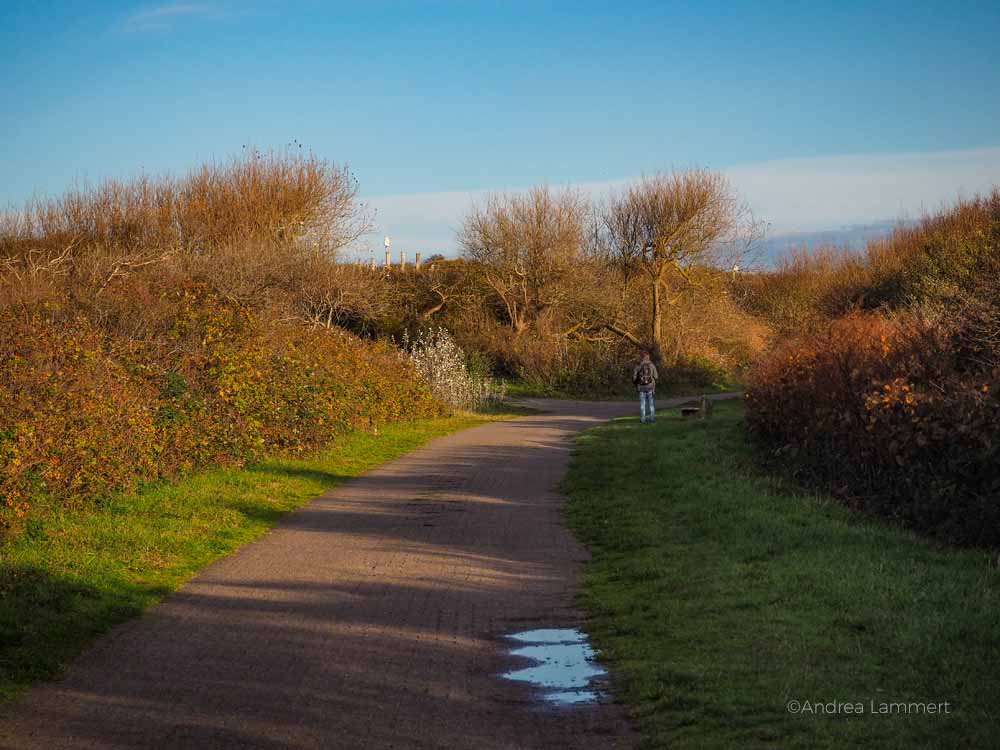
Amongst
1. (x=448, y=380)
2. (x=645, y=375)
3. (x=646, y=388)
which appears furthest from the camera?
(x=448, y=380)

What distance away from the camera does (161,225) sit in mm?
36719

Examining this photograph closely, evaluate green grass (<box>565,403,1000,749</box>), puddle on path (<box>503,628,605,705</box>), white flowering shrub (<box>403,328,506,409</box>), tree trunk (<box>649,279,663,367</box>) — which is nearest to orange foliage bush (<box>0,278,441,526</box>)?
green grass (<box>565,403,1000,749</box>)

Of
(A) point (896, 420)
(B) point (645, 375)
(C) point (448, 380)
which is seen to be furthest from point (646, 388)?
(A) point (896, 420)

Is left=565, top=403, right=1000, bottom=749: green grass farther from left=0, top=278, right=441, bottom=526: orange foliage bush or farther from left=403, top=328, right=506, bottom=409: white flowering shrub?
left=403, top=328, right=506, bottom=409: white flowering shrub

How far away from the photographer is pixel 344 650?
786 centimetres

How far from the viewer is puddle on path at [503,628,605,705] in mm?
6918

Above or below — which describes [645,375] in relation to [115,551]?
above

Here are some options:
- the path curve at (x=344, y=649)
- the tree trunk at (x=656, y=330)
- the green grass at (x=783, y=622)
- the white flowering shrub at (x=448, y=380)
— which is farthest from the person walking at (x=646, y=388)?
the tree trunk at (x=656, y=330)

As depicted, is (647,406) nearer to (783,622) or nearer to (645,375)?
(645,375)

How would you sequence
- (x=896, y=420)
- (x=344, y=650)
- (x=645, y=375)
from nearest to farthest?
Result: (x=344, y=650) < (x=896, y=420) < (x=645, y=375)

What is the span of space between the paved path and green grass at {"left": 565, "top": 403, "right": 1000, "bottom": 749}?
0.52m

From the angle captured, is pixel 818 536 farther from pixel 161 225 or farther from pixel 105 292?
pixel 161 225

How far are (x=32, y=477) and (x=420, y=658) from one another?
604cm

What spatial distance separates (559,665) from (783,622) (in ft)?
5.48
